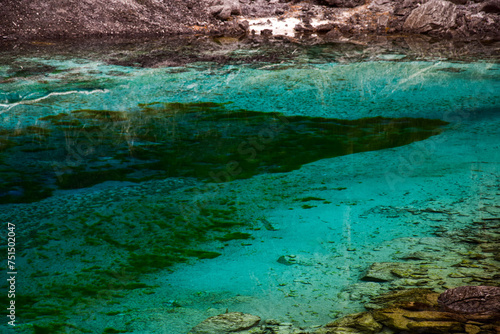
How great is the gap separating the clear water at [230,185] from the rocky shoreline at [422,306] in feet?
0.27

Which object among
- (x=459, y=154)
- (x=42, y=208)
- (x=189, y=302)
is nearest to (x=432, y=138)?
(x=459, y=154)

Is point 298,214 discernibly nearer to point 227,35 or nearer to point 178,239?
point 178,239

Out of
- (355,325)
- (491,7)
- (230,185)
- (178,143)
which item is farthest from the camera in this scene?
(491,7)

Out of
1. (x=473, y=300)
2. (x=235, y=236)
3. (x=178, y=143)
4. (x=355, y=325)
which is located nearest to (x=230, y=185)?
(x=235, y=236)

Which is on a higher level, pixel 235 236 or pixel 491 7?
pixel 491 7

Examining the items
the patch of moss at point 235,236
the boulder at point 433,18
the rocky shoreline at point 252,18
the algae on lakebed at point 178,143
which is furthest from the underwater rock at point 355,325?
the boulder at point 433,18

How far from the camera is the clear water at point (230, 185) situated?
7.68 ft

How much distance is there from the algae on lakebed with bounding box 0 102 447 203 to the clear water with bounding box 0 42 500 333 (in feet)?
0.07

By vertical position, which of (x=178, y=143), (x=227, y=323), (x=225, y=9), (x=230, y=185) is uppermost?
(x=225, y=9)

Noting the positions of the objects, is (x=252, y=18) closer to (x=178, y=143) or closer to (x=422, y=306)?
(x=178, y=143)

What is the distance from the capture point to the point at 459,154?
396 cm

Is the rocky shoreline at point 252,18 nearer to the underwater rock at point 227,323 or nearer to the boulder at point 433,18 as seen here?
the boulder at point 433,18

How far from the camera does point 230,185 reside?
144 inches

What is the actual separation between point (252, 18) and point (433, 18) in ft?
12.5
